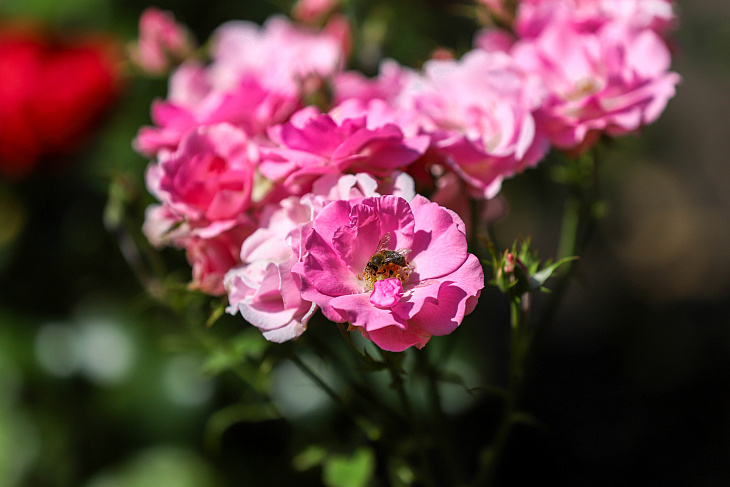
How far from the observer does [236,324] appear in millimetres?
1300

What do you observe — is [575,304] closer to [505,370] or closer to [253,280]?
[505,370]

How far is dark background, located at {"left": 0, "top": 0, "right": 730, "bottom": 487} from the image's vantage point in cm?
126

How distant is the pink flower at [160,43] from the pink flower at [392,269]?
506 mm

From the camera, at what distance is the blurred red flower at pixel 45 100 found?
4.36 ft

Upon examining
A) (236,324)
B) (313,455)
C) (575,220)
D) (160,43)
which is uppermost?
(160,43)

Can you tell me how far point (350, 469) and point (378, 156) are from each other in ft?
1.18

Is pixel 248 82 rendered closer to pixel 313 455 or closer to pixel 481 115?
pixel 481 115

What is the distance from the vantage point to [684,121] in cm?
257

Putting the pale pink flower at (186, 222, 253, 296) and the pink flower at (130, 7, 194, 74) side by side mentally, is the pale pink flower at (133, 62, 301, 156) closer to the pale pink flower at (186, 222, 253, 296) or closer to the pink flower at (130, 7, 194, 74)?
the pale pink flower at (186, 222, 253, 296)

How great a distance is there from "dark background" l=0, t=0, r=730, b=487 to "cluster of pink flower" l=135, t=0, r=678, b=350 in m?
0.10

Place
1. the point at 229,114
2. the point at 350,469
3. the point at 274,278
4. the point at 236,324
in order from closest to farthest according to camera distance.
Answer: the point at 274,278, the point at 229,114, the point at 350,469, the point at 236,324

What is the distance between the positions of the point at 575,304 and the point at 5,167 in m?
1.63

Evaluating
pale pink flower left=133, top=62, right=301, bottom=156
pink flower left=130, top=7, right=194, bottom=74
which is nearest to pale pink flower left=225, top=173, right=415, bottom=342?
pale pink flower left=133, top=62, right=301, bottom=156

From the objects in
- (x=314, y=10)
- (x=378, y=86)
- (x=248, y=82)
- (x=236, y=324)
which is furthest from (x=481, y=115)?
(x=236, y=324)
